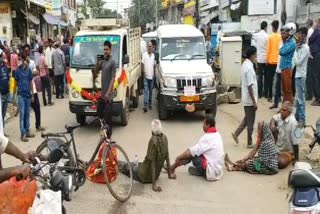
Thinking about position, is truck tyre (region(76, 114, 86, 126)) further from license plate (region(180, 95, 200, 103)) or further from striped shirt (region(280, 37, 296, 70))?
striped shirt (region(280, 37, 296, 70))

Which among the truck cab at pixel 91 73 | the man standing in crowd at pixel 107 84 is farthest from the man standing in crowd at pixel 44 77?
the man standing in crowd at pixel 107 84

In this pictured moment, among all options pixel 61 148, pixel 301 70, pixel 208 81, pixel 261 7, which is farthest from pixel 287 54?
pixel 261 7

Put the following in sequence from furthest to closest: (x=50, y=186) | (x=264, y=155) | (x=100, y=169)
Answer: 1. (x=264, y=155)
2. (x=100, y=169)
3. (x=50, y=186)

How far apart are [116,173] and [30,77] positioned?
434cm

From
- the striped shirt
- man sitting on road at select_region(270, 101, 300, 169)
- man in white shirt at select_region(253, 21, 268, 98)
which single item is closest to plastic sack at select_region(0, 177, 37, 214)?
man sitting on road at select_region(270, 101, 300, 169)

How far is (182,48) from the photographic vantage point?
518 inches

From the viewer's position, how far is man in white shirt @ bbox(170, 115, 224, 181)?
7.17 meters

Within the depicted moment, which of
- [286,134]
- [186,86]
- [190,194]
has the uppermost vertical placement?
[186,86]

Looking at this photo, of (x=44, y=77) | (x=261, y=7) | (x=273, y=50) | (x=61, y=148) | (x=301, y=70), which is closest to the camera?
(x=61, y=148)

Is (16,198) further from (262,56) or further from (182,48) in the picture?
(262,56)

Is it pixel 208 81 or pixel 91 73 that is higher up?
pixel 91 73

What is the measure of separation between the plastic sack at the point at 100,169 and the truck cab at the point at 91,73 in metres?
3.85

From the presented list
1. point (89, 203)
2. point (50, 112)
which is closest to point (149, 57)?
point (50, 112)

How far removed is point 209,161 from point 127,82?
472 cm
